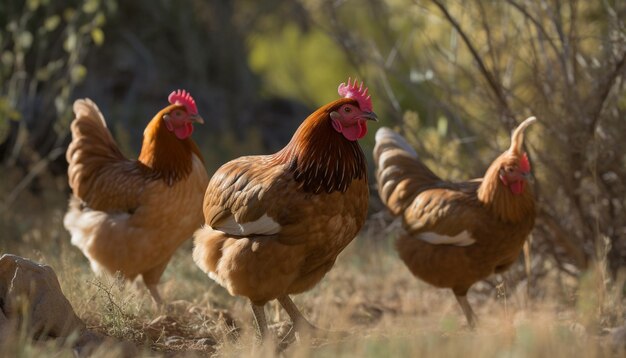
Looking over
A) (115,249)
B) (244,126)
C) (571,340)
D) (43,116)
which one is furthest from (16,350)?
(244,126)

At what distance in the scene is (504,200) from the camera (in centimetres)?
555

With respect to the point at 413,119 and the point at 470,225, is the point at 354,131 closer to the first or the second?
the point at 470,225

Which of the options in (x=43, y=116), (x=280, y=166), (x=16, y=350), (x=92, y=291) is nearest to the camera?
(x=16, y=350)

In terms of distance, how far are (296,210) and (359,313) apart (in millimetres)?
2136

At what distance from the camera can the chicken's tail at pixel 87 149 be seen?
6262mm

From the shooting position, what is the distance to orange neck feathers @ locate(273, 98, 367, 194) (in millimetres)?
4582

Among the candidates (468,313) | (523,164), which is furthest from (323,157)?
(468,313)

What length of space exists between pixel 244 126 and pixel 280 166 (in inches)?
282

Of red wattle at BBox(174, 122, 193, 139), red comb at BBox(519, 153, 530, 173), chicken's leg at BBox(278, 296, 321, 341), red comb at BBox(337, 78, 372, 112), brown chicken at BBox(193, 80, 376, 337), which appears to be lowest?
chicken's leg at BBox(278, 296, 321, 341)

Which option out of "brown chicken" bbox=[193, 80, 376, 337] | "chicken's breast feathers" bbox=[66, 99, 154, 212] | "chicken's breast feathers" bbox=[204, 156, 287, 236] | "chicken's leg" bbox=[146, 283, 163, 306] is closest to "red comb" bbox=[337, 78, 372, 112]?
"brown chicken" bbox=[193, 80, 376, 337]

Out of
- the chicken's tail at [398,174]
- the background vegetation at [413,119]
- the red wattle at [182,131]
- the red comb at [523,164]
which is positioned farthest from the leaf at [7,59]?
the red comb at [523,164]

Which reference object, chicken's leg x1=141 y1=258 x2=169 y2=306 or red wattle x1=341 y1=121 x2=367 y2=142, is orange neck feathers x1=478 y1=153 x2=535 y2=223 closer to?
red wattle x1=341 y1=121 x2=367 y2=142

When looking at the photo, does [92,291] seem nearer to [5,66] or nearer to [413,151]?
[413,151]

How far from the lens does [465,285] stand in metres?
5.80
